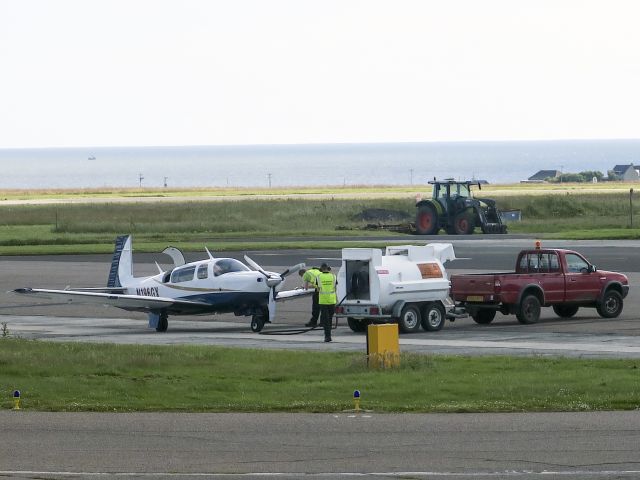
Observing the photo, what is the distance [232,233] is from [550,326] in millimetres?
44911

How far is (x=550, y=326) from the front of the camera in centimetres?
3206

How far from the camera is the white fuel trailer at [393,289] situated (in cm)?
3072

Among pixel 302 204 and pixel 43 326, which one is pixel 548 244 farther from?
pixel 302 204

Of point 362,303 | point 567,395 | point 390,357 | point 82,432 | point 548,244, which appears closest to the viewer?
point 82,432

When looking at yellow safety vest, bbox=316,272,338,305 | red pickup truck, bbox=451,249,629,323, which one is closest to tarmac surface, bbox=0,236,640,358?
red pickup truck, bbox=451,249,629,323

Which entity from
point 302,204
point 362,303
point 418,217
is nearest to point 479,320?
point 362,303

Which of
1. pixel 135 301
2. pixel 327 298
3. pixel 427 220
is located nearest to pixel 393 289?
pixel 327 298

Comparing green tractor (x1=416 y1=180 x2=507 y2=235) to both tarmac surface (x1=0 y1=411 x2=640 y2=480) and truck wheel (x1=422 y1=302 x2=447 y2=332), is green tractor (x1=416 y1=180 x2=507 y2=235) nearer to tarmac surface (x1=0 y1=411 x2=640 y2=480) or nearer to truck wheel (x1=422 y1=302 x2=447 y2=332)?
truck wheel (x1=422 y1=302 x2=447 y2=332)

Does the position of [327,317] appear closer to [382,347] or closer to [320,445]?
[382,347]

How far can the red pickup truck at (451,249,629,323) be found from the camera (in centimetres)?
3241

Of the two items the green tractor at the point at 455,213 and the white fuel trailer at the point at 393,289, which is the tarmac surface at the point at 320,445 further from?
the green tractor at the point at 455,213

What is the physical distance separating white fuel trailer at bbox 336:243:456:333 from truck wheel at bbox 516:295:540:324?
6.87ft

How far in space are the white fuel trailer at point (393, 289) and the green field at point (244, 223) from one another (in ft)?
98.1

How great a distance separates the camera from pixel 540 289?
32.9 m
